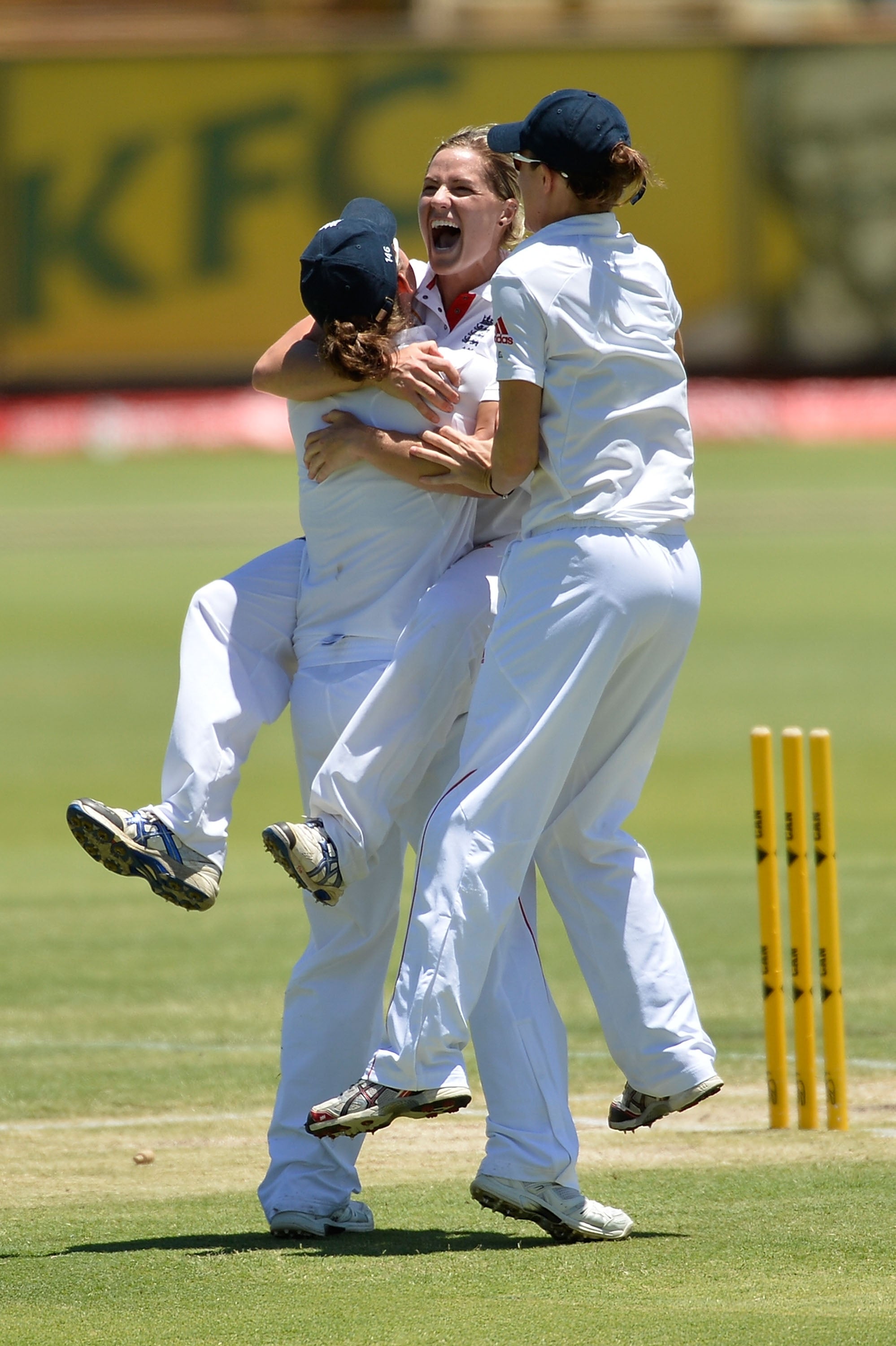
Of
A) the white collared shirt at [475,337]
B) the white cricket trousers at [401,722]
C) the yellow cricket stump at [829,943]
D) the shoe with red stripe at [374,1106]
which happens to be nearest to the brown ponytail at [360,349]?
the white collared shirt at [475,337]

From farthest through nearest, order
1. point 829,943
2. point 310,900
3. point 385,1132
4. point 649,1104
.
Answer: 1. point 385,1132
2. point 829,943
3. point 310,900
4. point 649,1104

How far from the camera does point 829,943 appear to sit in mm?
5555

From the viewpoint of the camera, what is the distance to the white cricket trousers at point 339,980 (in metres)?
4.68

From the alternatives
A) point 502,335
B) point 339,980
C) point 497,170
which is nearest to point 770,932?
point 339,980

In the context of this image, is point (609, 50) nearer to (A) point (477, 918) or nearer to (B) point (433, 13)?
(B) point (433, 13)

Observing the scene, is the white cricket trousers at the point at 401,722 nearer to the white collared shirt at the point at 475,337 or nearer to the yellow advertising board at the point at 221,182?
the white collared shirt at the point at 475,337

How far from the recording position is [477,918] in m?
4.43

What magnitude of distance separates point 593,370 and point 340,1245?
1909 mm

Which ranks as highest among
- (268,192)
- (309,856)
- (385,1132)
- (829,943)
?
(268,192)

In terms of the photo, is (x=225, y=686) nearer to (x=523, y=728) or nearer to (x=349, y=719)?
(x=349, y=719)

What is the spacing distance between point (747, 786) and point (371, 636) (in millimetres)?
8229

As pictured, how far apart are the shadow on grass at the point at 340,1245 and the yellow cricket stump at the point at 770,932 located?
111cm

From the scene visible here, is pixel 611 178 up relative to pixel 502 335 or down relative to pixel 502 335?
up

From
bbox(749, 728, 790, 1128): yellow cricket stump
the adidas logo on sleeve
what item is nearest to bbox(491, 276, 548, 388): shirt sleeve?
the adidas logo on sleeve
